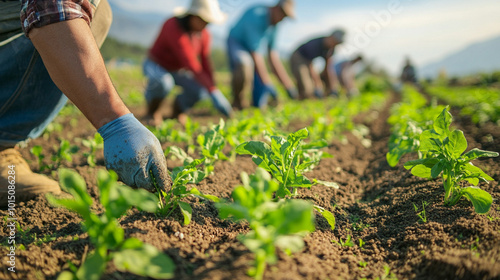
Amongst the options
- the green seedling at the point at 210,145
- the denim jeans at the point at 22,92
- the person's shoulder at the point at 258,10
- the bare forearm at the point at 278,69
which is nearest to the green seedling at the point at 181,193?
the green seedling at the point at 210,145

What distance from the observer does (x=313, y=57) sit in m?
11.2

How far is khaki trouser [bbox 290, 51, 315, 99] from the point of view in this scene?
9.94 m

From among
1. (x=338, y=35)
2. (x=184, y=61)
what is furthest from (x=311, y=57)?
(x=184, y=61)

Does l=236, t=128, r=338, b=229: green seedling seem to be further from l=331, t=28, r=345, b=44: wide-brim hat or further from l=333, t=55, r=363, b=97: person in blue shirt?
l=333, t=55, r=363, b=97: person in blue shirt

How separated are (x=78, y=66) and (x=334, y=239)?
1409mm

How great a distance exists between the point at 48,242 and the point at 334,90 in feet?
39.6

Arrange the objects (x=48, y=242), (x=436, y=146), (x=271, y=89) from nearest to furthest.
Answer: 1. (x=48, y=242)
2. (x=436, y=146)
3. (x=271, y=89)

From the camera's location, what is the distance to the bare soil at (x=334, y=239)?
110 cm

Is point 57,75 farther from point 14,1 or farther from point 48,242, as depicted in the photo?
point 14,1

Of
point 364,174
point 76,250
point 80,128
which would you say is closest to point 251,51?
point 80,128

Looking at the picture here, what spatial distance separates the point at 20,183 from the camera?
6.04 feet

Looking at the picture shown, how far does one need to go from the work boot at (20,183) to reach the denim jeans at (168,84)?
113 inches

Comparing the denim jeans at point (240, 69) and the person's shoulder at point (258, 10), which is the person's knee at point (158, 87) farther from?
the person's shoulder at point (258, 10)

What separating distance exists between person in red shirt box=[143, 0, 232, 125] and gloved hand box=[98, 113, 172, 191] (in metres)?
2.85
